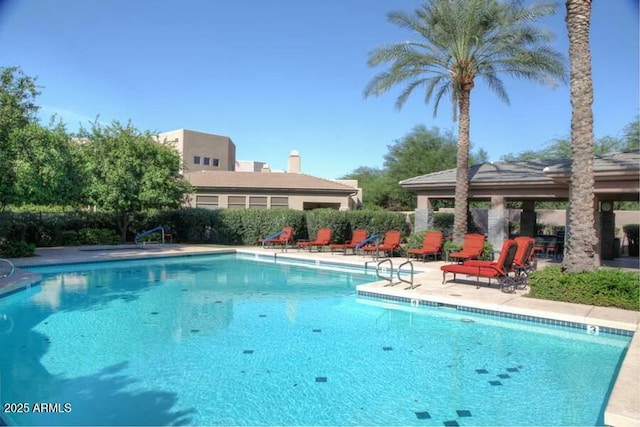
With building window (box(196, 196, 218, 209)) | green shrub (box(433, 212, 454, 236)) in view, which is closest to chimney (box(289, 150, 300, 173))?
building window (box(196, 196, 218, 209))

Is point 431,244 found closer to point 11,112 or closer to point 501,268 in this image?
point 501,268

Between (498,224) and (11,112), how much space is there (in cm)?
1816

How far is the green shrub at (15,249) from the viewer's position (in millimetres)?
16109

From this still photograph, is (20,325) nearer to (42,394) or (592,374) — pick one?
(42,394)

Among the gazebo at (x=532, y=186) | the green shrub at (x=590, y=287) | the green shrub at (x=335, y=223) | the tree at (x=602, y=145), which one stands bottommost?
the green shrub at (x=590, y=287)

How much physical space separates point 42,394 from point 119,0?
14034mm

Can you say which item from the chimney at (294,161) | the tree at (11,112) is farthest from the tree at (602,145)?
the tree at (11,112)

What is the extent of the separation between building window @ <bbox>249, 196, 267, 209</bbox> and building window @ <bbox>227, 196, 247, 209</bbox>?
0.40 metres

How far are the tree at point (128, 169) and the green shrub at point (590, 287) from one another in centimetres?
1640

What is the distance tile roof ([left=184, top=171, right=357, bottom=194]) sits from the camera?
29156 millimetres

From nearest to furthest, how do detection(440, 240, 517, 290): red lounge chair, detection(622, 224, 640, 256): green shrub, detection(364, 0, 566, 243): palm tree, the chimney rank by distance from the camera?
detection(440, 240, 517, 290): red lounge chair → detection(364, 0, 566, 243): palm tree → detection(622, 224, 640, 256): green shrub → the chimney

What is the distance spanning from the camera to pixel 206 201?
1136 inches

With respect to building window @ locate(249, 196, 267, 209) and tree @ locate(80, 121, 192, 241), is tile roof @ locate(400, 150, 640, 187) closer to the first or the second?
tree @ locate(80, 121, 192, 241)

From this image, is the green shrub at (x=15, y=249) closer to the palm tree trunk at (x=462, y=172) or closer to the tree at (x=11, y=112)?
the tree at (x=11, y=112)
